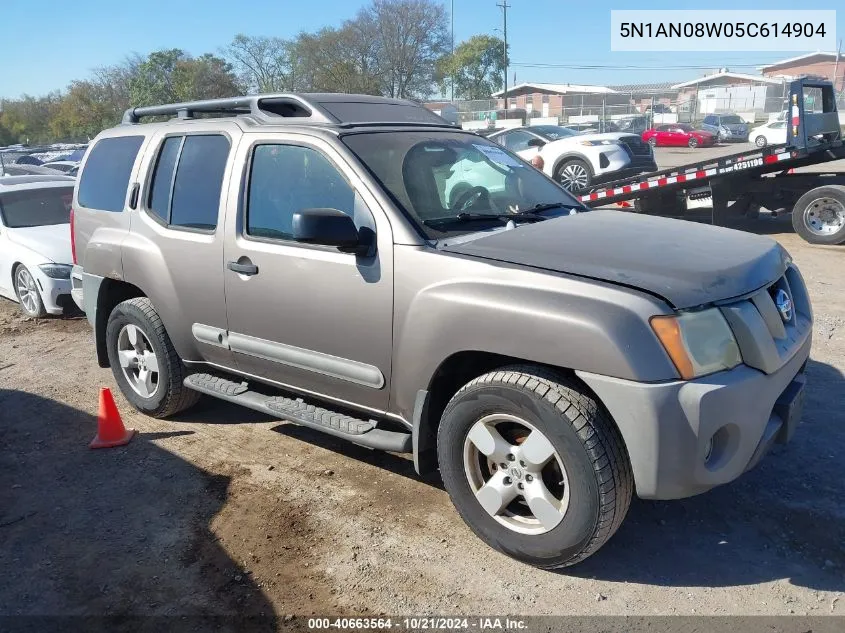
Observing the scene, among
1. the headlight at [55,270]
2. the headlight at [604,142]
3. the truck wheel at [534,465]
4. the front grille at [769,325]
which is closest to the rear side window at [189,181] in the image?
the truck wheel at [534,465]

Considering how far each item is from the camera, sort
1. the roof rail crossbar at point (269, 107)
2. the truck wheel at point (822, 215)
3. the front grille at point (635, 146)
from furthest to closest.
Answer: the front grille at point (635, 146)
the truck wheel at point (822, 215)
the roof rail crossbar at point (269, 107)

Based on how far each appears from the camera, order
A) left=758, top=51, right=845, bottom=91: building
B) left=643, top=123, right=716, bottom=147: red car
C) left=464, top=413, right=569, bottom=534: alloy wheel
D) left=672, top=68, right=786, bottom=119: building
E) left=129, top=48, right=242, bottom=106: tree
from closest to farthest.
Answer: left=464, top=413, right=569, bottom=534: alloy wheel < left=643, top=123, right=716, bottom=147: red car < left=672, top=68, right=786, bottom=119: building < left=129, top=48, right=242, bottom=106: tree < left=758, top=51, right=845, bottom=91: building

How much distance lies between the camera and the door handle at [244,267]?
380cm

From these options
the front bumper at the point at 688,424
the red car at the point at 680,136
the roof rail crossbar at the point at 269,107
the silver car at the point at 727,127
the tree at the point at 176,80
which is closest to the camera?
the front bumper at the point at 688,424

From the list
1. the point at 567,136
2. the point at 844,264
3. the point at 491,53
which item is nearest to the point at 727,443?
the point at 844,264

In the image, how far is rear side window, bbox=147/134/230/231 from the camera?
4.10 m

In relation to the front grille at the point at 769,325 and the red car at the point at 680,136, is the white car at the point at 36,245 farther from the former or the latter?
the red car at the point at 680,136

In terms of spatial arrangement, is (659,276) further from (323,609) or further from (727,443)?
(323,609)

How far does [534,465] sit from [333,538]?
1102 millimetres

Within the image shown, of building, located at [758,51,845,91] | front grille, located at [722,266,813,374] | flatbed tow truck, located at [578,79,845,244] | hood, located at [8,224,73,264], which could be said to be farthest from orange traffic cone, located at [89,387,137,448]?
building, located at [758,51,845,91]

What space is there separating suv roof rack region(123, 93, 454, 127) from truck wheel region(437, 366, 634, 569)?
5.84 ft

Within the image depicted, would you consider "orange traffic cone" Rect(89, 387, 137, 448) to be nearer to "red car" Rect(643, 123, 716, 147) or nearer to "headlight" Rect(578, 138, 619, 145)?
"headlight" Rect(578, 138, 619, 145)

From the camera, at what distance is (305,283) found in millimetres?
3584

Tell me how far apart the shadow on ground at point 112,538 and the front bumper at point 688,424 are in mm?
1615
